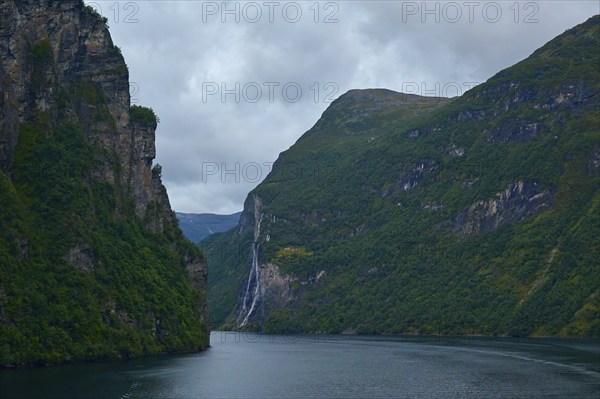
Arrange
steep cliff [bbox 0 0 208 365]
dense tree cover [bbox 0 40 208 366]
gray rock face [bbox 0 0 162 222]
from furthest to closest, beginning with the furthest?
1. gray rock face [bbox 0 0 162 222]
2. steep cliff [bbox 0 0 208 365]
3. dense tree cover [bbox 0 40 208 366]

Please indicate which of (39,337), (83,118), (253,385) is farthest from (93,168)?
(253,385)

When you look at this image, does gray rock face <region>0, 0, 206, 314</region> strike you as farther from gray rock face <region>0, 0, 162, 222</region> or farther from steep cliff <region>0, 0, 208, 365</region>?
steep cliff <region>0, 0, 208, 365</region>

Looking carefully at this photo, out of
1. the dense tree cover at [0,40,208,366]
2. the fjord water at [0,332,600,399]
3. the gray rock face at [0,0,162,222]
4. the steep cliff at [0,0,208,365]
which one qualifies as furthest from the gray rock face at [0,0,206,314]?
the fjord water at [0,332,600,399]

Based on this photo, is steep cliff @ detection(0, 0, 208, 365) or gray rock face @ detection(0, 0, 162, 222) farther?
gray rock face @ detection(0, 0, 162, 222)

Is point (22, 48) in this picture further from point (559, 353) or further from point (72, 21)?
point (559, 353)

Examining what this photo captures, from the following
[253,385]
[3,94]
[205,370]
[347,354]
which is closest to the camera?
[253,385]

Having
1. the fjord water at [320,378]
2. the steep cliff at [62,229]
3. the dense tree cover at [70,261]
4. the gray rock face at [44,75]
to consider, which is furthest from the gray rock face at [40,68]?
the fjord water at [320,378]
